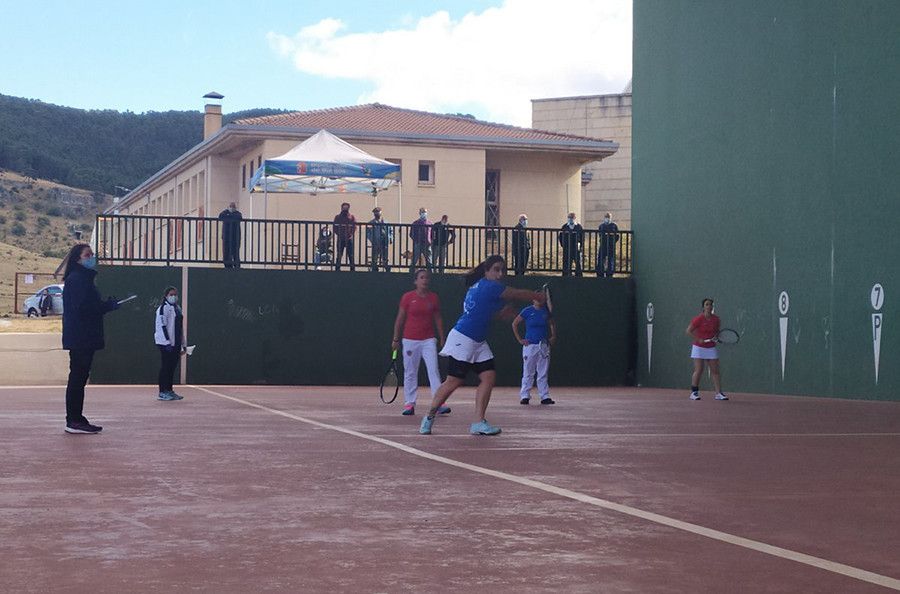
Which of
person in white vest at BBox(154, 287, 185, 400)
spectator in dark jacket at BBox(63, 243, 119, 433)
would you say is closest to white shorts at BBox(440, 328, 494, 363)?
spectator in dark jacket at BBox(63, 243, 119, 433)

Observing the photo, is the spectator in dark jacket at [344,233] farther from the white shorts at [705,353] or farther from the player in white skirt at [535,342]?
the white shorts at [705,353]

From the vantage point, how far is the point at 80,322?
48.9 feet

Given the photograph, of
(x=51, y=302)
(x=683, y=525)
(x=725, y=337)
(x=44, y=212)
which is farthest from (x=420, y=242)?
(x=44, y=212)

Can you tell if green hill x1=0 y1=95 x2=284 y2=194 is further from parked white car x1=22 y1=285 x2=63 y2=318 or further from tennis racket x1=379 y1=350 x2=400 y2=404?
tennis racket x1=379 y1=350 x2=400 y2=404

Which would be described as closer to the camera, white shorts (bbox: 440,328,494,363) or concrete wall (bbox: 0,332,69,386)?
white shorts (bbox: 440,328,494,363)

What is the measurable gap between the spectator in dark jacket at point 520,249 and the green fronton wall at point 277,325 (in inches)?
20.2

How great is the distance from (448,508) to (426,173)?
40908mm

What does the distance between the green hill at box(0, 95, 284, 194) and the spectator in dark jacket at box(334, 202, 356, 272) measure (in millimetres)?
107817

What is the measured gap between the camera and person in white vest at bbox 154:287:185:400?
23312 millimetres

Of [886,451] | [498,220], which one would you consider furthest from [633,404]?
[498,220]

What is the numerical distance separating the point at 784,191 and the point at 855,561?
20.2m

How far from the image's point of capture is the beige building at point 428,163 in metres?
47.1

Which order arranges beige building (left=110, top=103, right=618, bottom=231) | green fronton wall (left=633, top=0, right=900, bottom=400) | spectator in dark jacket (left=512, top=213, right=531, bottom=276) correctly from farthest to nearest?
beige building (left=110, top=103, right=618, bottom=231) → spectator in dark jacket (left=512, top=213, right=531, bottom=276) → green fronton wall (left=633, top=0, right=900, bottom=400)

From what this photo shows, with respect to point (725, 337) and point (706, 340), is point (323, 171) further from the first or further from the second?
point (706, 340)
